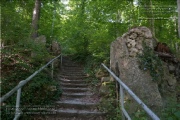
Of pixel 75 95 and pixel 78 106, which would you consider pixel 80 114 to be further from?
pixel 75 95

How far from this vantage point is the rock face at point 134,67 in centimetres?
377

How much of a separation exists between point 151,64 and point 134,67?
485mm

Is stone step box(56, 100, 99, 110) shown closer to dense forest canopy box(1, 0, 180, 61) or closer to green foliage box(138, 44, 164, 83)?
green foliage box(138, 44, 164, 83)

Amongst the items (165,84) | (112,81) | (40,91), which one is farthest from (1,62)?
(165,84)

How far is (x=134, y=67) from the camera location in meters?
4.14

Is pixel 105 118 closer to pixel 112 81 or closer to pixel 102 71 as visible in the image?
pixel 112 81

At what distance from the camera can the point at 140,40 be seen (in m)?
4.64

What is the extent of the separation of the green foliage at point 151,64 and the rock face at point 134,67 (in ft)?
0.35

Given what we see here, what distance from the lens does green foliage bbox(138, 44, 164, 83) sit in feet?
13.5

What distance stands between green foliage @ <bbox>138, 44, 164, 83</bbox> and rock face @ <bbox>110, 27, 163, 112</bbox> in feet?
0.35

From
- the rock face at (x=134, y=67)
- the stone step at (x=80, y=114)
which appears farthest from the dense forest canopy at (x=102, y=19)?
the stone step at (x=80, y=114)

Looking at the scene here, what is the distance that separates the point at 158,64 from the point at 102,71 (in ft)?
6.81

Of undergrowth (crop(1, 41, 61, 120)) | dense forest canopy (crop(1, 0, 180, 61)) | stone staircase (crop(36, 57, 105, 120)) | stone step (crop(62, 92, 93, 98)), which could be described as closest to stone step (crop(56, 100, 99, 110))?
stone staircase (crop(36, 57, 105, 120))

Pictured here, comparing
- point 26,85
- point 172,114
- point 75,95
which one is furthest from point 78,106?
point 172,114
